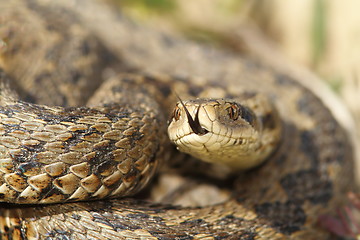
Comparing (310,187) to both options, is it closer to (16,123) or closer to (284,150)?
(284,150)

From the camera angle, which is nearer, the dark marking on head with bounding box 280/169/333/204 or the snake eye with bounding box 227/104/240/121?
the snake eye with bounding box 227/104/240/121

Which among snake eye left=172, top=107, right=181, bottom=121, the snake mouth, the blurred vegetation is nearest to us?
the snake mouth

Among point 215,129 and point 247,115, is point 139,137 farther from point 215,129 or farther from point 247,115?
point 247,115

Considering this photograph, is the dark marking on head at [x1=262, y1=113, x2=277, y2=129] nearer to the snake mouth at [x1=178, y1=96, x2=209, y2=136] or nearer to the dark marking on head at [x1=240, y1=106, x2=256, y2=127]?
the dark marking on head at [x1=240, y1=106, x2=256, y2=127]

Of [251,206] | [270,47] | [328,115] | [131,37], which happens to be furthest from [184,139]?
[270,47]

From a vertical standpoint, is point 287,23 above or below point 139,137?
above

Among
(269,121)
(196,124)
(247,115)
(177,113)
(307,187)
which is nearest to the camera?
(196,124)

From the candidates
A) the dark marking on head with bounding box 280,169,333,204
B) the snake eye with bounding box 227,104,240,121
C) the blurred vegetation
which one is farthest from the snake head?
the blurred vegetation

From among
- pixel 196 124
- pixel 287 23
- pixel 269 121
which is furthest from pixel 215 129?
pixel 287 23
